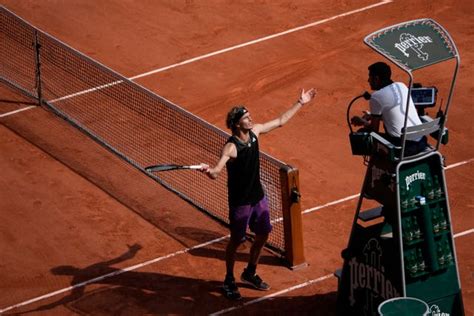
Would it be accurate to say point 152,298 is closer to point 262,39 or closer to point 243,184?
point 243,184

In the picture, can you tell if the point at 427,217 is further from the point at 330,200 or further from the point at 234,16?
the point at 234,16

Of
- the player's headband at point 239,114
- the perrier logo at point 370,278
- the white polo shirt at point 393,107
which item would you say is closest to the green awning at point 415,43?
the white polo shirt at point 393,107

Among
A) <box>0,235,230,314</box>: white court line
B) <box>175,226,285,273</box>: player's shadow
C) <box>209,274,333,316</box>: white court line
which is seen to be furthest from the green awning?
<box>0,235,230,314</box>: white court line

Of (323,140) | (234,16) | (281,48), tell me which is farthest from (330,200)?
(234,16)

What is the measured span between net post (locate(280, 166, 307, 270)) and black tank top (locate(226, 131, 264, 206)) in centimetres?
87

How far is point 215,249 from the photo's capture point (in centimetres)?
1773

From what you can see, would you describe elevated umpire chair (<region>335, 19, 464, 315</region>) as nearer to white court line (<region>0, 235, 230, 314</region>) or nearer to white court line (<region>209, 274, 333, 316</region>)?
white court line (<region>209, 274, 333, 316</region>)

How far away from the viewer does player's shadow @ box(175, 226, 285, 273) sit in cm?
1741

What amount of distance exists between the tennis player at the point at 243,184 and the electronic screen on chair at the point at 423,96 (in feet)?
5.00

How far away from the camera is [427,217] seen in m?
14.7

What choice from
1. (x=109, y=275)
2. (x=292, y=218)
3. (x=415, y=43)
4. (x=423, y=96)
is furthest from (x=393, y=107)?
(x=109, y=275)

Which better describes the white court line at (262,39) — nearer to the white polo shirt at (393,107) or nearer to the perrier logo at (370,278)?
the perrier logo at (370,278)

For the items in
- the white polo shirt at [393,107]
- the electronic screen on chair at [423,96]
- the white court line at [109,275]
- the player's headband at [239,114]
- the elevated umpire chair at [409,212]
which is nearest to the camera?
the elevated umpire chair at [409,212]

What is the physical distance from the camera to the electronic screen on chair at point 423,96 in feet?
49.1
